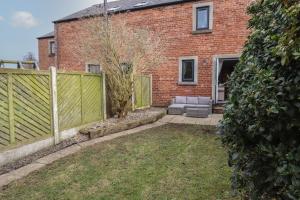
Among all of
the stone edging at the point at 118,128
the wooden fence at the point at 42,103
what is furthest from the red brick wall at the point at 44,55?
the wooden fence at the point at 42,103

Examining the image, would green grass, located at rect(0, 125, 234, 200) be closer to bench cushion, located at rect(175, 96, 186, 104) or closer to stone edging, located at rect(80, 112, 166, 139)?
stone edging, located at rect(80, 112, 166, 139)

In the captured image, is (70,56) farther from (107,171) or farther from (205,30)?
(107,171)

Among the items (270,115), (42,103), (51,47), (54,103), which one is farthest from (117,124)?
(51,47)

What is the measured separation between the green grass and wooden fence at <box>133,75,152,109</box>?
4907mm

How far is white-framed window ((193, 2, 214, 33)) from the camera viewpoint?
1133cm

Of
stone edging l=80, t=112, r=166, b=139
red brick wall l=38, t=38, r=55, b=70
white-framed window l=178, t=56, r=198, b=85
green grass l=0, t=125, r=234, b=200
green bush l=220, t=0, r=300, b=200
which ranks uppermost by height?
red brick wall l=38, t=38, r=55, b=70

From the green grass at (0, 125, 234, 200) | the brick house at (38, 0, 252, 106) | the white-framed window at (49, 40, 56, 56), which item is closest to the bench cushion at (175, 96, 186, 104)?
the brick house at (38, 0, 252, 106)

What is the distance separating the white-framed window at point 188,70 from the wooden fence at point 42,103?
554 cm

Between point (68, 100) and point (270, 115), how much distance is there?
5.46 m

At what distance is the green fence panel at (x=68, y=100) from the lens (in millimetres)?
6094

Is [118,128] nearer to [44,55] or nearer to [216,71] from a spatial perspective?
[216,71]

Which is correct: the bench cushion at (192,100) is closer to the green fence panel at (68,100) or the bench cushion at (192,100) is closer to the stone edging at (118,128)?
the stone edging at (118,128)

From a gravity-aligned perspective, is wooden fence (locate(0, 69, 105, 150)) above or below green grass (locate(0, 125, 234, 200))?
above

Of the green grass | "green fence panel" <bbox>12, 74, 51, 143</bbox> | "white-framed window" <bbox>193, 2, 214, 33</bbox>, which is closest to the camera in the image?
the green grass
